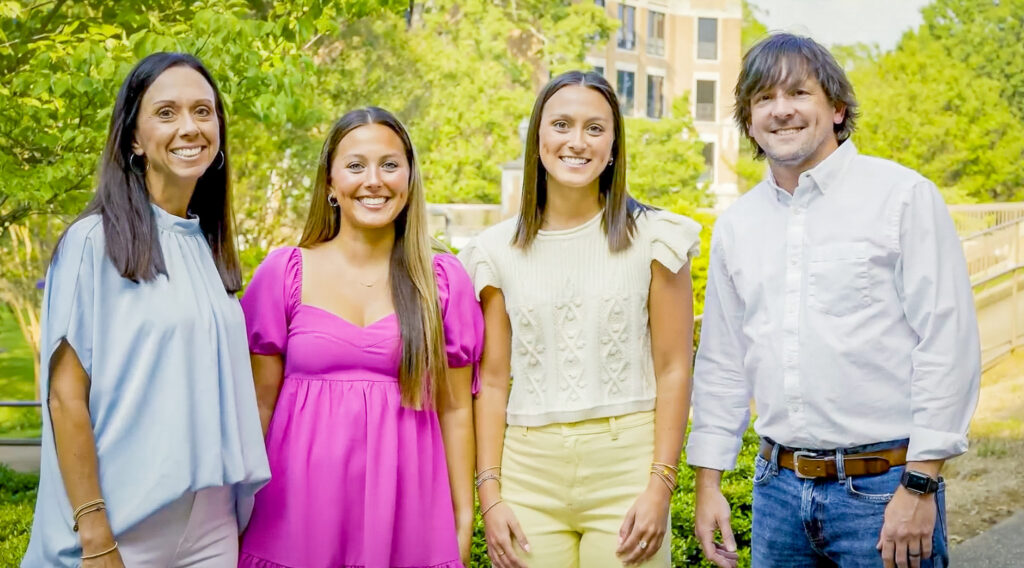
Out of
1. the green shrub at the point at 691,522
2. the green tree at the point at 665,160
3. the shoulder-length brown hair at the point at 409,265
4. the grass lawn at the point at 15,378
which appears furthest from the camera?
the green tree at the point at 665,160

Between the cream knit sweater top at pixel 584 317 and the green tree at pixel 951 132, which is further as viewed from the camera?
the green tree at pixel 951 132

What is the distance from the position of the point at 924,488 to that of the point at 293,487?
1.55m

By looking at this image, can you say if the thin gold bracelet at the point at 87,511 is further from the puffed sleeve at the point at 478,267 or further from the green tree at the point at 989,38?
the green tree at the point at 989,38

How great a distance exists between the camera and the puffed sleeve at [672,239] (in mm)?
2889

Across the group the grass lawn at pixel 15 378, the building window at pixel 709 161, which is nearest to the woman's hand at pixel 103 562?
the grass lawn at pixel 15 378

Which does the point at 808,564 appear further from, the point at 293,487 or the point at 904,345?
A: the point at 293,487

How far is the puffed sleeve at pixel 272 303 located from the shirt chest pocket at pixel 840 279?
1347 millimetres

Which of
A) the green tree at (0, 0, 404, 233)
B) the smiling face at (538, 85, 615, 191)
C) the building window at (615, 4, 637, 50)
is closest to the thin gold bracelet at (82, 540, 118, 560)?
the smiling face at (538, 85, 615, 191)

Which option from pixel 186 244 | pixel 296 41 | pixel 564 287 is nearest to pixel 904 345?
pixel 564 287

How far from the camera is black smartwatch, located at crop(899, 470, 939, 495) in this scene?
8.25 feet

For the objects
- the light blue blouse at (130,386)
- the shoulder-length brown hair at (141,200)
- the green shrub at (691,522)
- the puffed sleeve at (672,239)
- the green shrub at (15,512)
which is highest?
the shoulder-length brown hair at (141,200)

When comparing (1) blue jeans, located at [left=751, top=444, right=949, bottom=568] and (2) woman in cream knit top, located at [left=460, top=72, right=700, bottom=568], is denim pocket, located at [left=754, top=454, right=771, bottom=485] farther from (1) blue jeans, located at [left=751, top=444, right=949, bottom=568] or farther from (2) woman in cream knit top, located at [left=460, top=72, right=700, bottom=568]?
(2) woman in cream knit top, located at [left=460, top=72, right=700, bottom=568]

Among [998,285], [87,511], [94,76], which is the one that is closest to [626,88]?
[998,285]

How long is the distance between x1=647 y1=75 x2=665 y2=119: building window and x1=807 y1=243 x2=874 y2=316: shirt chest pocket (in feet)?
98.3
